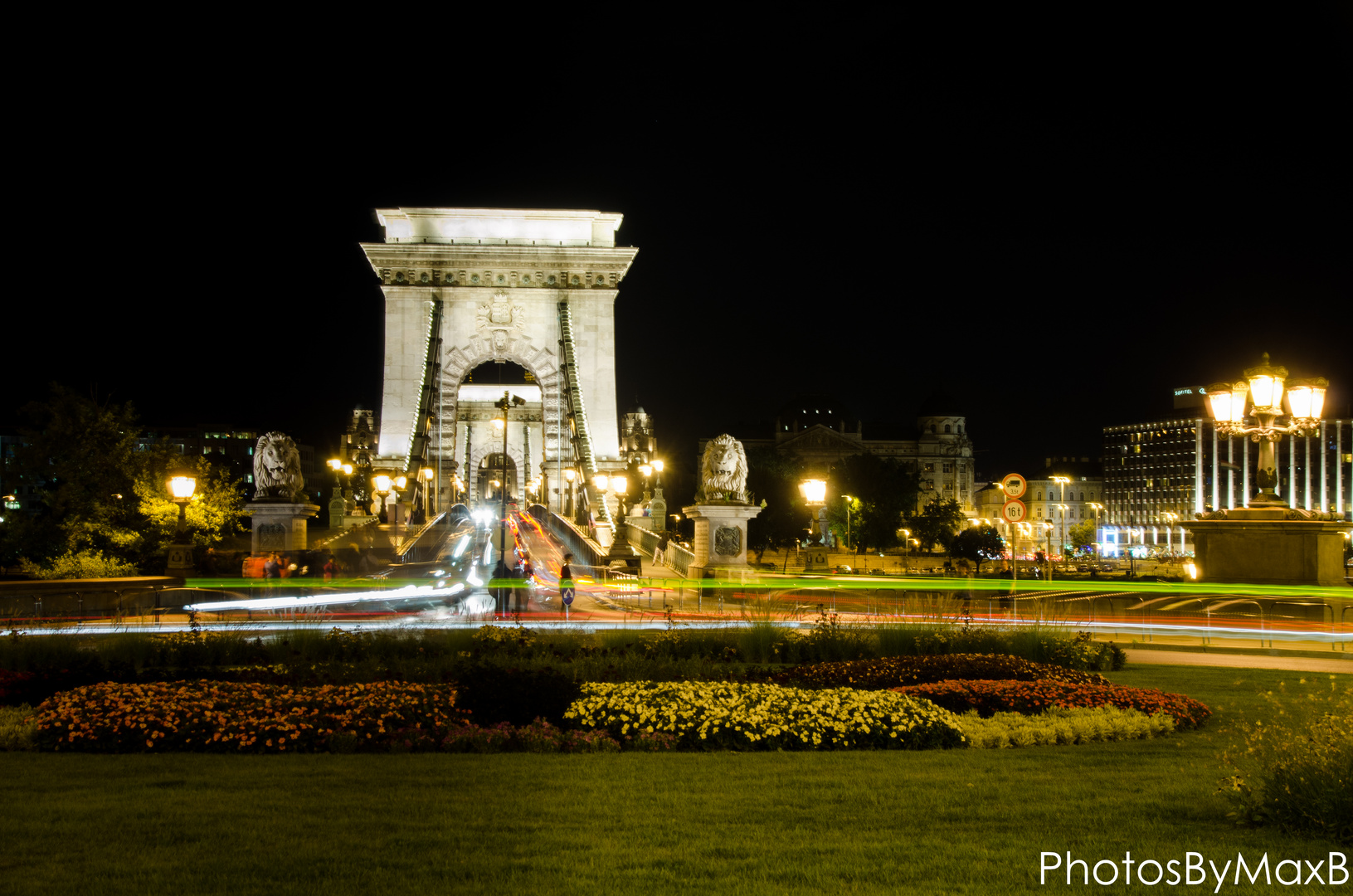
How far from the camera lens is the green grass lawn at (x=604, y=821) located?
19.3 feet

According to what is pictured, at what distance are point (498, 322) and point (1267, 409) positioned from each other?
228 feet

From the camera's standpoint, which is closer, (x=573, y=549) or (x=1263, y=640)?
(x=1263, y=640)

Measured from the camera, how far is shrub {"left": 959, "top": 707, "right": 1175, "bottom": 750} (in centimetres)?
971

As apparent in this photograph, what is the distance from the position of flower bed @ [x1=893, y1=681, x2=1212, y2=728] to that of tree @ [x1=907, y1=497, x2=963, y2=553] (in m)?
76.4

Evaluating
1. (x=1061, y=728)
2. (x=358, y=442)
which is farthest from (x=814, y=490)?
(x=358, y=442)

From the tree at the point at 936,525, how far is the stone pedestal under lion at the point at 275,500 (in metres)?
63.4

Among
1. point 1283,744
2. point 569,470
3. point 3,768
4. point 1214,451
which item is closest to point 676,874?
point 1283,744

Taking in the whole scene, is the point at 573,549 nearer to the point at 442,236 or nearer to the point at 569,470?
the point at 569,470

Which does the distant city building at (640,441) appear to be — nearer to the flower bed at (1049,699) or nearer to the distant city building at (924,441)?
the flower bed at (1049,699)

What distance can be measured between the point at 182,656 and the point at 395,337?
214 ft

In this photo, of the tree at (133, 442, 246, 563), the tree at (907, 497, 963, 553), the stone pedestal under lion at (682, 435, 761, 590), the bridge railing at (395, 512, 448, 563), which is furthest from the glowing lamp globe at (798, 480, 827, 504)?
the tree at (907, 497, 963, 553)

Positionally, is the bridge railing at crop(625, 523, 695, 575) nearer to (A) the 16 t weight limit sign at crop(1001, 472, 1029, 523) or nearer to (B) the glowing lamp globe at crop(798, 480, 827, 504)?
(B) the glowing lamp globe at crop(798, 480, 827, 504)

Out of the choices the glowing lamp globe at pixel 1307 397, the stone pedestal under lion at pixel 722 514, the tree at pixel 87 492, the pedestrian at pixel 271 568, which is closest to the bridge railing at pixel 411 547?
the tree at pixel 87 492

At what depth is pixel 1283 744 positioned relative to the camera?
665 cm
